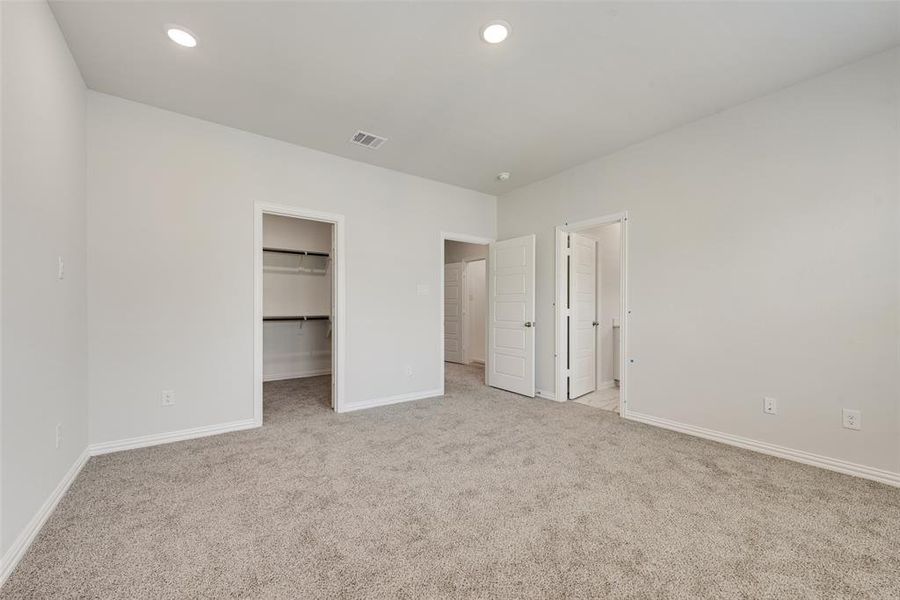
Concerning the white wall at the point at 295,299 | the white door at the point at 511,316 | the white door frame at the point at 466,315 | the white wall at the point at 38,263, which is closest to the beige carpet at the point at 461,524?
the white wall at the point at 38,263

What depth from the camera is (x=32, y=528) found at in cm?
171

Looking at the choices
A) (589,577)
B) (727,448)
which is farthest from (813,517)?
(589,577)

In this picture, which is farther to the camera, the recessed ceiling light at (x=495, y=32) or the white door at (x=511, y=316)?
the white door at (x=511, y=316)

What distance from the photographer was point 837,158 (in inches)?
96.7

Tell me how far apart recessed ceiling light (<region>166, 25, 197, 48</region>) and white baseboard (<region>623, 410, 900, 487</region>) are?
4.55m

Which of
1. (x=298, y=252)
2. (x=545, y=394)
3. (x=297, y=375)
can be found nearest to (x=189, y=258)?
(x=298, y=252)

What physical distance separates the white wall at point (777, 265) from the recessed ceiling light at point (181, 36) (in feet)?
11.9

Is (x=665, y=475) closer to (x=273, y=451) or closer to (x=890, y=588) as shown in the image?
(x=890, y=588)

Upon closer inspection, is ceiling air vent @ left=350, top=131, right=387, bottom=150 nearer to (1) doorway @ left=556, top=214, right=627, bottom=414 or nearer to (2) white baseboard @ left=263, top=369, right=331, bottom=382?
(1) doorway @ left=556, top=214, right=627, bottom=414

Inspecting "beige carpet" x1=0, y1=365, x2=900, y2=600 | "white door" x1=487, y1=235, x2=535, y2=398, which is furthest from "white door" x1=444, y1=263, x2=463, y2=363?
"beige carpet" x1=0, y1=365, x2=900, y2=600

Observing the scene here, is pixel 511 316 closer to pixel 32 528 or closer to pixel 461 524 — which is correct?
pixel 461 524

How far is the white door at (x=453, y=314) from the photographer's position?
7.13m

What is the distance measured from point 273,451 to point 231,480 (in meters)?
0.46

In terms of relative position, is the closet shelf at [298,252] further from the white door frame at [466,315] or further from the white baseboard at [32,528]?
the white baseboard at [32,528]
